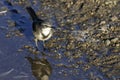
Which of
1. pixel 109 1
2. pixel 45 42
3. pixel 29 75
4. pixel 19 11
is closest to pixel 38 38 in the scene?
pixel 45 42

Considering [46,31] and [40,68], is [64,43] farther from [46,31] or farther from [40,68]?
[40,68]

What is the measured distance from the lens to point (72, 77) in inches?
327

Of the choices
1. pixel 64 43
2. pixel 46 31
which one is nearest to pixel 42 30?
pixel 46 31

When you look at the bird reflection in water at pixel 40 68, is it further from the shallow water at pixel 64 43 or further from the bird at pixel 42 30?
the bird at pixel 42 30

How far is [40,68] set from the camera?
8.70 meters

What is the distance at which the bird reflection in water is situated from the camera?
27.6 ft

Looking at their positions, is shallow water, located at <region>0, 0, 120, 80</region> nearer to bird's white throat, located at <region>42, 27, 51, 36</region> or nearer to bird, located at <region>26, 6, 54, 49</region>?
bird, located at <region>26, 6, 54, 49</region>

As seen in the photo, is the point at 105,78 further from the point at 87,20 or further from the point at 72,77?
the point at 87,20

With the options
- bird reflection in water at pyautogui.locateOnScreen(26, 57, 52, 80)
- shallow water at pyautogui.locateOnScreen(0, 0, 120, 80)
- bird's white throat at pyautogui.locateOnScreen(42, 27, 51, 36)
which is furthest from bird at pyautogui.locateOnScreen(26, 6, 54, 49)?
bird reflection in water at pyautogui.locateOnScreen(26, 57, 52, 80)

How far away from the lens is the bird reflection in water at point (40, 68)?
8.41 m

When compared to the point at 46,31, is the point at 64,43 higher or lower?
lower

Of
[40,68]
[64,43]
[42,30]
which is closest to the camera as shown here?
[40,68]

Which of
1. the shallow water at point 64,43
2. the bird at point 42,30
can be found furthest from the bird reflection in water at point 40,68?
the bird at point 42,30

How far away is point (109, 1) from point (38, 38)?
7.50 ft
